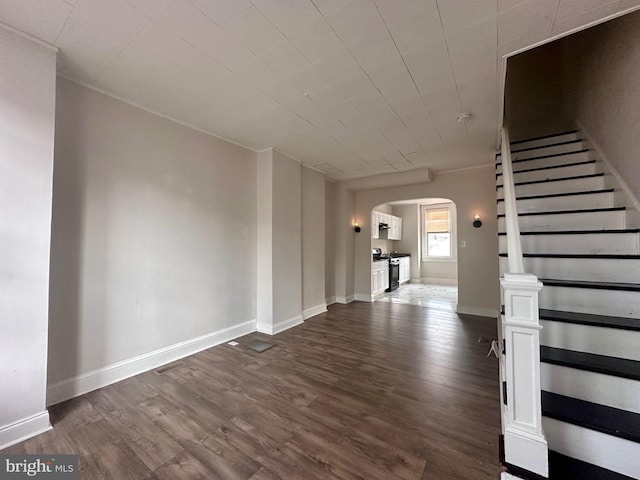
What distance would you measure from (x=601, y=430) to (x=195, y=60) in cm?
347

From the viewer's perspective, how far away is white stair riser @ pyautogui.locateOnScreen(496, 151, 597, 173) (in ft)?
9.80

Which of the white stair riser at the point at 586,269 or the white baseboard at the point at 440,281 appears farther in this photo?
the white baseboard at the point at 440,281

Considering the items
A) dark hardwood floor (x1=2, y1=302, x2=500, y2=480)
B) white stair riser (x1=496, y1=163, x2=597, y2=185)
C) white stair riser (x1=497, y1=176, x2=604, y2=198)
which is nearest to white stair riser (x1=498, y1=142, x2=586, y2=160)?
white stair riser (x1=496, y1=163, x2=597, y2=185)

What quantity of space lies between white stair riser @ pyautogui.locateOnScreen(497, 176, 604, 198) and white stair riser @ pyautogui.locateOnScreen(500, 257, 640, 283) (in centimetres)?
127

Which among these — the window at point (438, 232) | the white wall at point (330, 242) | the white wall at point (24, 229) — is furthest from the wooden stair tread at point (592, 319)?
the window at point (438, 232)

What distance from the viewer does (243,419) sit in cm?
193

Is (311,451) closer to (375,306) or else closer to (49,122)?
(49,122)

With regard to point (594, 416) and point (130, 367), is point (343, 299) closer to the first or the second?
point (130, 367)

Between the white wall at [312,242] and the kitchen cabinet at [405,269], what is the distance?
406 centimetres

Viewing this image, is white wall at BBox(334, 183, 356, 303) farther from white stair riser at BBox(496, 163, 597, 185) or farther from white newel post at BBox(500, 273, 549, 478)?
white newel post at BBox(500, 273, 549, 478)

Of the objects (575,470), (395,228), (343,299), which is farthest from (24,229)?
(395,228)

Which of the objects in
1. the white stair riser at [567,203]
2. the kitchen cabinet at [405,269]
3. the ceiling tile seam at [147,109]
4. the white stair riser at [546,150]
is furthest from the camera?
the kitchen cabinet at [405,269]

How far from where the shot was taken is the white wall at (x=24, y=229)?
1688mm

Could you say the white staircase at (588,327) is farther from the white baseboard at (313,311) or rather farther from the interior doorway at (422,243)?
the interior doorway at (422,243)
